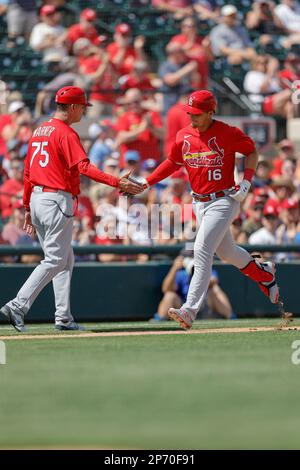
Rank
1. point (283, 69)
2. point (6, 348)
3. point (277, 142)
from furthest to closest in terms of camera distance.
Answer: point (283, 69), point (277, 142), point (6, 348)

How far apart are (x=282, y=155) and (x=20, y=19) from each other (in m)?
4.79

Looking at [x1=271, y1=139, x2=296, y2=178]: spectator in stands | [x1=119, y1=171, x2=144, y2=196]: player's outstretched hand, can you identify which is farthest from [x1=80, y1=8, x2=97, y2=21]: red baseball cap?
[x1=119, y1=171, x2=144, y2=196]: player's outstretched hand

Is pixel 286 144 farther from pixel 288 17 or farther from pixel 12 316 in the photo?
pixel 12 316

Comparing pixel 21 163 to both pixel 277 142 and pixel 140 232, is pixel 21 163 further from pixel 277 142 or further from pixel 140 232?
pixel 277 142

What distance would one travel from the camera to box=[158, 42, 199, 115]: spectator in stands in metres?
15.8

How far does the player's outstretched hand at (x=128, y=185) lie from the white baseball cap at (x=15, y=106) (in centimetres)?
586

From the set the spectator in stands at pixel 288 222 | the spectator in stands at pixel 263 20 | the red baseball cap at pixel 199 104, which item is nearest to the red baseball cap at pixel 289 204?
the spectator in stands at pixel 288 222

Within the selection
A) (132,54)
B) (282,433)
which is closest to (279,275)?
(132,54)

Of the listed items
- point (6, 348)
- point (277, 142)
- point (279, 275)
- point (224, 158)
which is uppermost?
point (277, 142)

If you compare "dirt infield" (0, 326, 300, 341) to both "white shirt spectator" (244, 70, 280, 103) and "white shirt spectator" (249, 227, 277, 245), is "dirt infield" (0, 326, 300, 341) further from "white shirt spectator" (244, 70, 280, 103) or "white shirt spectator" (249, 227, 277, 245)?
"white shirt spectator" (244, 70, 280, 103)

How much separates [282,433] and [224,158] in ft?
14.1

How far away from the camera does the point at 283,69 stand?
17656mm

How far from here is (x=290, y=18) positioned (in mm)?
19719

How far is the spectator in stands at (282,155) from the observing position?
1565 centimetres
